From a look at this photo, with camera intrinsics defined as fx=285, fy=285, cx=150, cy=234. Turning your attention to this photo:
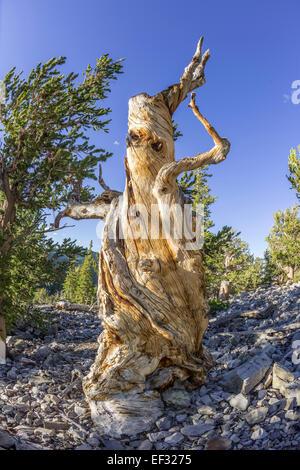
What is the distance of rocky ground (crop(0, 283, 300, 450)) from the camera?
9.24ft

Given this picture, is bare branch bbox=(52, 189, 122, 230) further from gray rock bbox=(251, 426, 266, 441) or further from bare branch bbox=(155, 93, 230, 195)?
gray rock bbox=(251, 426, 266, 441)

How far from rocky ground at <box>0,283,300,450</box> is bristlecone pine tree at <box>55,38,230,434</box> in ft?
1.08

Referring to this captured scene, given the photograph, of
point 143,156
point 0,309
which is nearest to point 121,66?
point 143,156

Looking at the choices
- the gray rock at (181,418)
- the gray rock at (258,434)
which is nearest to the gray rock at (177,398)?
the gray rock at (181,418)

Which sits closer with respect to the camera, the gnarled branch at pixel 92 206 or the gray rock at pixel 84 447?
the gray rock at pixel 84 447

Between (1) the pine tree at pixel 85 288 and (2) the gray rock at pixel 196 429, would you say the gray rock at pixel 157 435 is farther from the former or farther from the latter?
(1) the pine tree at pixel 85 288

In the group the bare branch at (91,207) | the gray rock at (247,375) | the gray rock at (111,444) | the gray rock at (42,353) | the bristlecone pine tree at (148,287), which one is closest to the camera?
the gray rock at (111,444)

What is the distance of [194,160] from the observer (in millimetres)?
3852

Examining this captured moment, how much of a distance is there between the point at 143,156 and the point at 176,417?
344 centimetres

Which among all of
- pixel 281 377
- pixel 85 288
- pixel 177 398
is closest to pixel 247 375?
pixel 281 377

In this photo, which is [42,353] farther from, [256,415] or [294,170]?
[294,170]

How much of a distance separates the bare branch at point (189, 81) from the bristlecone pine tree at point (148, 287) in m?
0.02

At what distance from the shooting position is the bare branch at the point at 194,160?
3.75 meters

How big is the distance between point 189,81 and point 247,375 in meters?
4.37
